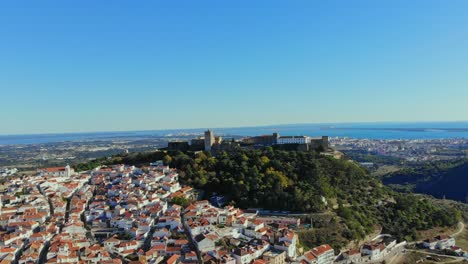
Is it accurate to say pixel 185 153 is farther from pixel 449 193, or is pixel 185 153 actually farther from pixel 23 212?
pixel 449 193

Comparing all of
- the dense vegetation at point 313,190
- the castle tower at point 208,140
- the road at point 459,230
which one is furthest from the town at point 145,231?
the castle tower at point 208,140

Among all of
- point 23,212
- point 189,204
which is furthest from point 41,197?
point 189,204

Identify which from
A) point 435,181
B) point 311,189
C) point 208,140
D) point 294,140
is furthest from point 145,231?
point 435,181

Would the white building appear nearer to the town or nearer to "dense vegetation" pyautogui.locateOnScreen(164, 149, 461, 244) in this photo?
"dense vegetation" pyautogui.locateOnScreen(164, 149, 461, 244)

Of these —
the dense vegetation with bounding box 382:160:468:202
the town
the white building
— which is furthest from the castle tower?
the dense vegetation with bounding box 382:160:468:202

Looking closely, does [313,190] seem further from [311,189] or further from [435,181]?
[435,181]

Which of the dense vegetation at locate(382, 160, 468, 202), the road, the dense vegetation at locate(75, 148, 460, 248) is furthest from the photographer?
the dense vegetation at locate(382, 160, 468, 202)
